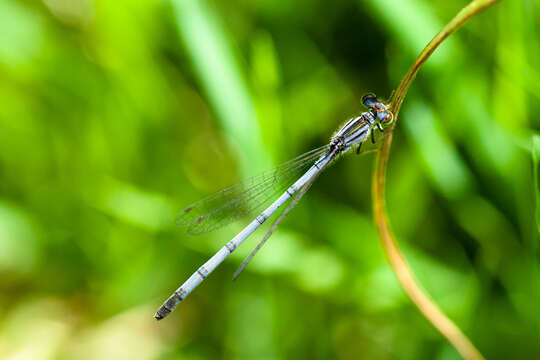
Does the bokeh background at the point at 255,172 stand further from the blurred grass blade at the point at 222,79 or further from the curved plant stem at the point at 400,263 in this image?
the curved plant stem at the point at 400,263

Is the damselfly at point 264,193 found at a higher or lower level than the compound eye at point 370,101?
lower

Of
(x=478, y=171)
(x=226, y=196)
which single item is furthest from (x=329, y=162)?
(x=478, y=171)

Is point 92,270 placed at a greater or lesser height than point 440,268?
greater

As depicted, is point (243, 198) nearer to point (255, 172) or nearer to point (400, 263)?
point (255, 172)

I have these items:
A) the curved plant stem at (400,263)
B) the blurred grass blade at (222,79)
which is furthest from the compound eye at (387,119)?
the blurred grass blade at (222,79)

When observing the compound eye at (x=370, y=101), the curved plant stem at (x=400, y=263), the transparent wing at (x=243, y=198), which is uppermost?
the compound eye at (x=370, y=101)

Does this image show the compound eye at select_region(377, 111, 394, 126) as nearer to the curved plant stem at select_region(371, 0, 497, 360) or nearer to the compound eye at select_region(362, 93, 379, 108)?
the compound eye at select_region(362, 93, 379, 108)

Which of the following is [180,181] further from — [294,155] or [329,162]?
[329,162]
